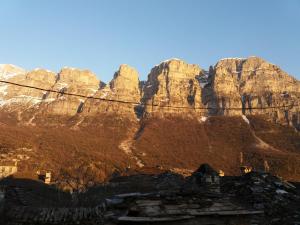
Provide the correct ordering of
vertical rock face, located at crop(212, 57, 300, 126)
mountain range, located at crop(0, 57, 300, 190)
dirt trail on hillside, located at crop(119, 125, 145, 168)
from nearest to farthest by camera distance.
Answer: mountain range, located at crop(0, 57, 300, 190), dirt trail on hillside, located at crop(119, 125, 145, 168), vertical rock face, located at crop(212, 57, 300, 126)

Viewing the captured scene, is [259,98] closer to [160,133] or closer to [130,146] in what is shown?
[160,133]

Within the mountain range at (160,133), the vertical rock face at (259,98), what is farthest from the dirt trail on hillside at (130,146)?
the vertical rock face at (259,98)

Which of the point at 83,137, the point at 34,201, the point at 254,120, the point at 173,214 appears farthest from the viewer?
the point at 254,120

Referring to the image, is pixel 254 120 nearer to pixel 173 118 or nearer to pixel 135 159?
pixel 173 118

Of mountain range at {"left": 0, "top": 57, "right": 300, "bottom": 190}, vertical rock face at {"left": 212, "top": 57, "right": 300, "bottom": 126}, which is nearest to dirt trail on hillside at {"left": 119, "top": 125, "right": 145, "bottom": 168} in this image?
mountain range at {"left": 0, "top": 57, "right": 300, "bottom": 190}

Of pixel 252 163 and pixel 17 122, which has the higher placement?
pixel 17 122

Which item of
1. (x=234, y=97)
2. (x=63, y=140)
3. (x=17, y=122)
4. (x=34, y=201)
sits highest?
(x=234, y=97)

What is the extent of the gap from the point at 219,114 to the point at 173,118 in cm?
2556

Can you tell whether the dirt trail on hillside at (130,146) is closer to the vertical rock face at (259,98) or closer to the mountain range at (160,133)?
the mountain range at (160,133)

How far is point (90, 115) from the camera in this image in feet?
576

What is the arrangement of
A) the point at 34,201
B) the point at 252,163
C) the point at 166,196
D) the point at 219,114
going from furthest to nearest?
the point at 219,114
the point at 252,163
the point at 34,201
the point at 166,196

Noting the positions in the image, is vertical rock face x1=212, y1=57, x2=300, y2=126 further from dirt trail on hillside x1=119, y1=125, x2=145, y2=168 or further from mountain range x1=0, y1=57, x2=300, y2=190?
dirt trail on hillside x1=119, y1=125, x2=145, y2=168

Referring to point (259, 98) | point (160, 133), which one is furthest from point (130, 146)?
point (259, 98)

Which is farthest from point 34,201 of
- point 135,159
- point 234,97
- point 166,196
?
point 234,97
